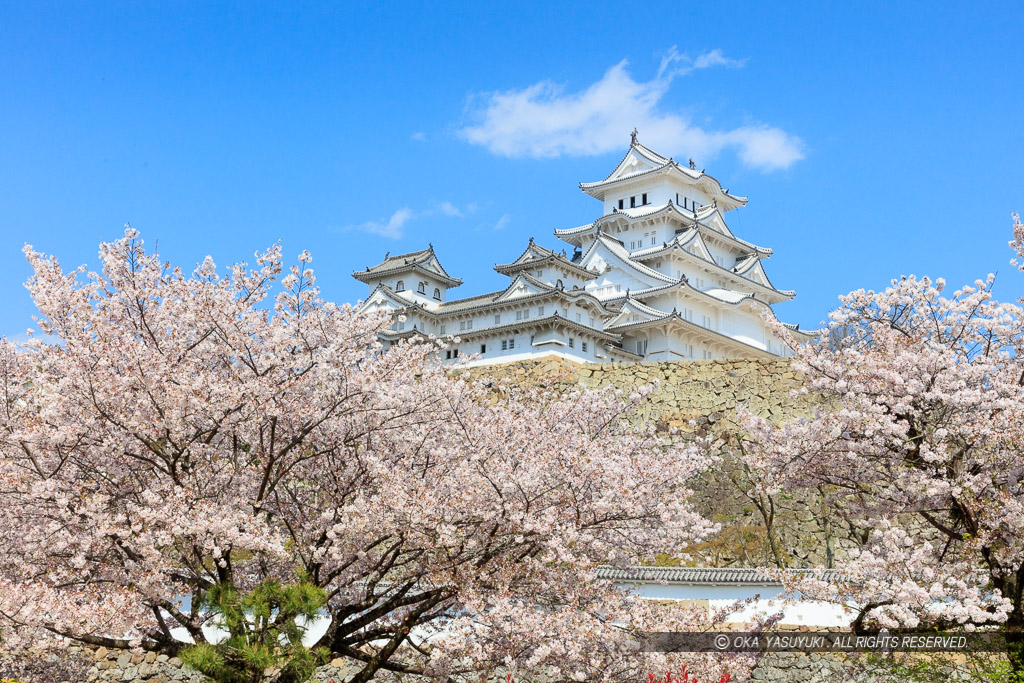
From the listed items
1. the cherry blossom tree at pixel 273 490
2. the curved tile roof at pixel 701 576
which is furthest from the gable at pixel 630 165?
the cherry blossom tree at pixel 273 490

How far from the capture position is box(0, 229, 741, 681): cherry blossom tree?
24.0ft

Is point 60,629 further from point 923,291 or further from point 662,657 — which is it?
point 923,291

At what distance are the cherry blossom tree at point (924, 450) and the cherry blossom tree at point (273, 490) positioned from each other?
1848 millimetres

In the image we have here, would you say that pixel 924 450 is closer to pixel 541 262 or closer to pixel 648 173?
pixel 541 262

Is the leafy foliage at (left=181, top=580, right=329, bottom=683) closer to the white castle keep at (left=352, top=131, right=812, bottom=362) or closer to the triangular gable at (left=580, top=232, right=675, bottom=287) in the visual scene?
the white castle keep at (left=352, top=131, right=812, bottom=362)

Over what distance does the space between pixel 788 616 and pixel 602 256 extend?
24510mm

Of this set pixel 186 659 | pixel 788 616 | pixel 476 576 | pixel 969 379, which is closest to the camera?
pixel 186 659

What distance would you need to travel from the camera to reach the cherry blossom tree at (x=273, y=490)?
7.30m

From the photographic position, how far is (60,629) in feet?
23.7

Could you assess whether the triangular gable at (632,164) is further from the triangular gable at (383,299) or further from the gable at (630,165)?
the triangular gable at (383,299)

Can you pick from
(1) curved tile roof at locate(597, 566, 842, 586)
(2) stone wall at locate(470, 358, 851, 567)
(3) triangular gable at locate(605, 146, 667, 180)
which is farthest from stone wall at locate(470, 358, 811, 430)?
(3) triangular gable at locate(605, 146, 667, 180)

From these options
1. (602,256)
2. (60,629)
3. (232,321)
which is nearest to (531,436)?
(232,321)

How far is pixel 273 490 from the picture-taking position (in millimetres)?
8164

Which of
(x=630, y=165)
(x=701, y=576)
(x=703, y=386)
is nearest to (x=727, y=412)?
(x=703, y=386)
